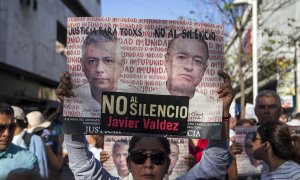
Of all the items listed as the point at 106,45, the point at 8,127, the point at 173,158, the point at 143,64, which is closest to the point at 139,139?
the point at 143,64

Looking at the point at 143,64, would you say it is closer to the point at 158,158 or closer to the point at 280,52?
the point at 158,158

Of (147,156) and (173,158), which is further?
(173,158)

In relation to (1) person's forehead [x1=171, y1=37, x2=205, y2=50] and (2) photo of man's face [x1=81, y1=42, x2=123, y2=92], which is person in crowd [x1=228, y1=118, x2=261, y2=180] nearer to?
(1) person's forehead [x1=171, y1=37, x2=205, y2=50]

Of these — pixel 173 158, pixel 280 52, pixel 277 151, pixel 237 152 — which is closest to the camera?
pixel 277 151

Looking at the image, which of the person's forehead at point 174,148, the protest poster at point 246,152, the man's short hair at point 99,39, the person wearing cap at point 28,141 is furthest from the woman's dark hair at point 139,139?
the person wearing cap at point 28,141

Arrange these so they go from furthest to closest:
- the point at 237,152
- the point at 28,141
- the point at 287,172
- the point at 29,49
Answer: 1. the point at 29,49
2. the point at 28,141
3. the point at 237,152
4. the point at 287,172

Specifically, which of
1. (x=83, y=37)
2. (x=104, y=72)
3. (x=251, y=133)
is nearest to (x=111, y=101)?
(x=104, y=72)

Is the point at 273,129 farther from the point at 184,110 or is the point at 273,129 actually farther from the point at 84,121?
the point at 84,121

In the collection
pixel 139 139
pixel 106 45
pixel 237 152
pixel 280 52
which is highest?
pixel 280 52

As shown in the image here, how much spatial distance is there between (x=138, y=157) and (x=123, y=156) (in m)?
1.33

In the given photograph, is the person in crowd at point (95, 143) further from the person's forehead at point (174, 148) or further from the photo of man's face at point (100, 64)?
the photo of man's face at point (100, 64)

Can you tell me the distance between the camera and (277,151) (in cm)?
448

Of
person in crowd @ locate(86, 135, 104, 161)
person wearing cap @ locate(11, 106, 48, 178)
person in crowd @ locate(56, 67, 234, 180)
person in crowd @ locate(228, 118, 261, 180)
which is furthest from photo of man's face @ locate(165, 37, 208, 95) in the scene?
person in crowd @ locate(86, 135, 104, 161)

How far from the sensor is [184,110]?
3789 millimetres
